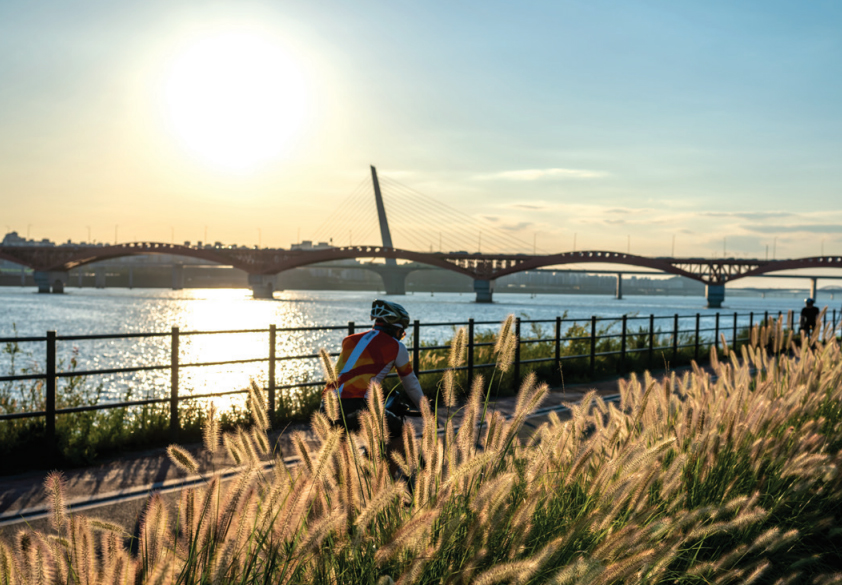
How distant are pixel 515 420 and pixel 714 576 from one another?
1336 millimetres

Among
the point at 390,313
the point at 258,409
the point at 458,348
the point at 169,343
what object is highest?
the point at 390,313

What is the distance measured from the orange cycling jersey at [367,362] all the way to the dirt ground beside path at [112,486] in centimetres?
89

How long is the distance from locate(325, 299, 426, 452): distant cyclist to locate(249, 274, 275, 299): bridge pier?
97195mm

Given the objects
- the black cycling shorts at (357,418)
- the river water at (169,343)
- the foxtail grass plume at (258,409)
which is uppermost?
the foxtail grass plume at (258,409)

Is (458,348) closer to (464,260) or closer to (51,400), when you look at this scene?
(51,400)

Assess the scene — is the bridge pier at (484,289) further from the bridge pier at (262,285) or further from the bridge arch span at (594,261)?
the bridge pier at (262,285)

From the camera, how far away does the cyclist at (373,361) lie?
4352 millimetres

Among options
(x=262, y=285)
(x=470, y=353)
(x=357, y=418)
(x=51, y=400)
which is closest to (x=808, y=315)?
(x=470, y=353)

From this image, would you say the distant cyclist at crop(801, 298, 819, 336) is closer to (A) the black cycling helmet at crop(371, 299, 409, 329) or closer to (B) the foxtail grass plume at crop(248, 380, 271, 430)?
(A) the black cycling helmet at crop(371, 299, 409, 329)

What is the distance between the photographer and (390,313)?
4402 millimetres

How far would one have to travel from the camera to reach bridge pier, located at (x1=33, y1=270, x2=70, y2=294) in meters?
111

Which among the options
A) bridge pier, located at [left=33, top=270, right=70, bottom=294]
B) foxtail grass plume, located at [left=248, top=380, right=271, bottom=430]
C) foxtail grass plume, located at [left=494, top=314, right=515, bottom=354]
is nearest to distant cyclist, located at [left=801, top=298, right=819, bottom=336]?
foxtail grass plume, located at [left=494, top=314, right=515, bottom=354]

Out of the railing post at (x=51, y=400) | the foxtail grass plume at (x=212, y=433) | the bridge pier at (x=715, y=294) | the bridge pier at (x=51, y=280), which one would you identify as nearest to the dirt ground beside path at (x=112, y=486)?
the railing post at (x=51, y=400)

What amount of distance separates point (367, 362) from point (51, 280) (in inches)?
4793
